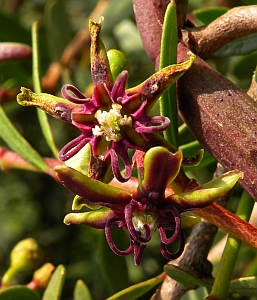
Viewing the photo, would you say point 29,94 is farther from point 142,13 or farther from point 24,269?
point 24,269

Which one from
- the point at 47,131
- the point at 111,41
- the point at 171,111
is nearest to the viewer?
the point at 171,111

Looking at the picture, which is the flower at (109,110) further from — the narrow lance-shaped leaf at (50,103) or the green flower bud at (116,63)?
the green flower bud at (116,63)

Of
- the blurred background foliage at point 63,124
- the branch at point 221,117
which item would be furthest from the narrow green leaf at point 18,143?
the branch at point 221,117

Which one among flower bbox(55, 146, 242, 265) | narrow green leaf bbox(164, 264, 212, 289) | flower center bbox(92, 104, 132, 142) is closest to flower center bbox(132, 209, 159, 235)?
flower bbox(55, 146, 242, 265)

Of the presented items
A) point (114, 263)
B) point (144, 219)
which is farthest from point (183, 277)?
point (114, 263)

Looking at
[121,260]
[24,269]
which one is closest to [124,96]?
[121,260]

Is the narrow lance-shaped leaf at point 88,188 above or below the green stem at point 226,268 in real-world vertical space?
above

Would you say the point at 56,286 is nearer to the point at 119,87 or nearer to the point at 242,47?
the point at 119,87
